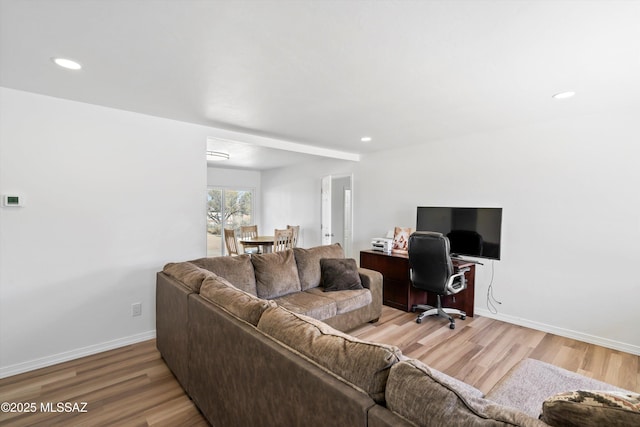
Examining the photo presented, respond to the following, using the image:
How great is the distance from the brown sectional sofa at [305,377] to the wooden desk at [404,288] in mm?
2130

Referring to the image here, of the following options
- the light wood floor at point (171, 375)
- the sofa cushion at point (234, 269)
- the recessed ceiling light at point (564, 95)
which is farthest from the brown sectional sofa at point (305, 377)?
the recessed ceiling light at point (564, 95)

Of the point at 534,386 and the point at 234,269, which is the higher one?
the point at 234,269

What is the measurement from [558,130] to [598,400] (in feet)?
11.4

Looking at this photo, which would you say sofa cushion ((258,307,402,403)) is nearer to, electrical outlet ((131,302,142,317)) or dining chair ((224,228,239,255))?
electrical outlet ((131,302,142,317))

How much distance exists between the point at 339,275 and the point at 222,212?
509 cm

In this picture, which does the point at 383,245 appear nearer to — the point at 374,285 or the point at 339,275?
the point at 374,285

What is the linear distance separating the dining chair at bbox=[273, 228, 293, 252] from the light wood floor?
2.72 m

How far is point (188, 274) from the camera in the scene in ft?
7.47

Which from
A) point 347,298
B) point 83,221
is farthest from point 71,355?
point 347,298

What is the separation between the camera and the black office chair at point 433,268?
328cm

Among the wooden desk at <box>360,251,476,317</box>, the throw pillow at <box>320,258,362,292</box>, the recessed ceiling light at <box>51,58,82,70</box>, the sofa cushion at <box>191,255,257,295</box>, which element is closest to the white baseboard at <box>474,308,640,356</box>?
the wooden desk at <box>360,251,476,317</box>

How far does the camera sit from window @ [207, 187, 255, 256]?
7.40 m

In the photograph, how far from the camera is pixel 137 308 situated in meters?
3.04

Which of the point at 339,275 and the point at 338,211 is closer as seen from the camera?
the point at 339,275
